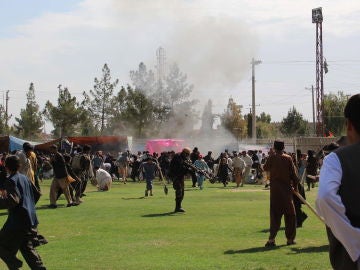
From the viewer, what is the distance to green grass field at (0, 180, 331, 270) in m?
9.43

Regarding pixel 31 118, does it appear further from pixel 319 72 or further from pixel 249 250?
pixel 249 250

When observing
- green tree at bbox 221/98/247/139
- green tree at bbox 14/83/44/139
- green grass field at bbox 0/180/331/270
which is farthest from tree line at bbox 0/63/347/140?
green grass field at bbox 0/180/331/270

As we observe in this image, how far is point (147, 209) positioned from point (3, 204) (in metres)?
10.7

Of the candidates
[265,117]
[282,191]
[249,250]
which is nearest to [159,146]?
[282,191]

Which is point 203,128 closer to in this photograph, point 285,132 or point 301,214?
point 285,132

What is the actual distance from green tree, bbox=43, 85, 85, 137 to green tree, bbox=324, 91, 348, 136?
1494 inches

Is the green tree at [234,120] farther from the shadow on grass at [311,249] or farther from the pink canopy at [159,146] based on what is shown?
the shadow on grass at [311,249]

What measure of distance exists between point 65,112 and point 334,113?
148ft

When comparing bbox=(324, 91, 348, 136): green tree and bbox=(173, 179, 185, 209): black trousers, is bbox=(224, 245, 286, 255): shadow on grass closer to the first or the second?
bbox=(173, 179, 185, 209): black trousers

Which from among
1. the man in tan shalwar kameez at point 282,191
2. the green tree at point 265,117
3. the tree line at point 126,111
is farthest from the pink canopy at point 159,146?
the green tree at point 265,117

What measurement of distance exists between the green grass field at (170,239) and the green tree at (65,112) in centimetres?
4163

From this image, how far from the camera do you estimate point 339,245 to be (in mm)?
3455

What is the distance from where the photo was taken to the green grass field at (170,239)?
9430 mm

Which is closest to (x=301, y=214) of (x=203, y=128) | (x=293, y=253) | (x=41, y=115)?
(x=293, y=253)
